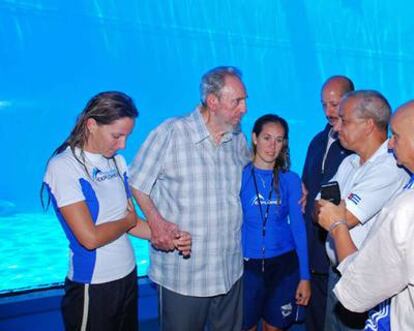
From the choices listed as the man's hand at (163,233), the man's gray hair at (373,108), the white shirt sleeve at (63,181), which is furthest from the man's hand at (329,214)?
the white shirt sleeve at (63,181)

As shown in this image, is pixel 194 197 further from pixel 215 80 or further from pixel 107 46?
pixel 107 46

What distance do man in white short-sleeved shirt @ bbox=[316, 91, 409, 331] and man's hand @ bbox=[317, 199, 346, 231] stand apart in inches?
10.0

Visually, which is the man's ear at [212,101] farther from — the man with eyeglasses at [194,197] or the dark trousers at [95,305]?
the dark trousers at [95,305]

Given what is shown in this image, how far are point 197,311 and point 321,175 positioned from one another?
1.22 m

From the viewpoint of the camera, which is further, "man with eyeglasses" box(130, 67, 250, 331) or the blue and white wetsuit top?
"man with eyeglasses" box(130, 67, 250, 331)

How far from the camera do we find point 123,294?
2020 millimetres

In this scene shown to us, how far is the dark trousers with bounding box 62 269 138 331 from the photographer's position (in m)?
1.90

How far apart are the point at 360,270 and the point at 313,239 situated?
1612mm

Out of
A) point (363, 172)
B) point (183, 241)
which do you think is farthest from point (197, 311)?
point (363, 172)

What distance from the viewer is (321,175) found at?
2865mm

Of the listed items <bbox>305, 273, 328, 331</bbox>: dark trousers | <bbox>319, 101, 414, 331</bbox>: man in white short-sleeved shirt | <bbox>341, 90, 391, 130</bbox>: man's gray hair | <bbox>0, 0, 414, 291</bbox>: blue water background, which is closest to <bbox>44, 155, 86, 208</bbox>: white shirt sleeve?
<bbox>319, 101, 414, 331</bbox>: man in white short-sleeved shirt

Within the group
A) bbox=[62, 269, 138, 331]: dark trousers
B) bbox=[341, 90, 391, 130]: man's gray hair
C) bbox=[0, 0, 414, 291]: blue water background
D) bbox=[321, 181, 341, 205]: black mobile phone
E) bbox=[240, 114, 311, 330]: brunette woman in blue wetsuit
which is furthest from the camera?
bbox=[0, 0, 414, 291]: blue water background

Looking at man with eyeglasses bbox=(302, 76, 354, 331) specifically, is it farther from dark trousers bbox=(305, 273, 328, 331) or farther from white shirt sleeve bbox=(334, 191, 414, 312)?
white shirt sleeve bbox=(334, 191, 414, 312)

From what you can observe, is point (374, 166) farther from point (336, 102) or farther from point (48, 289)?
point (48, 289)
